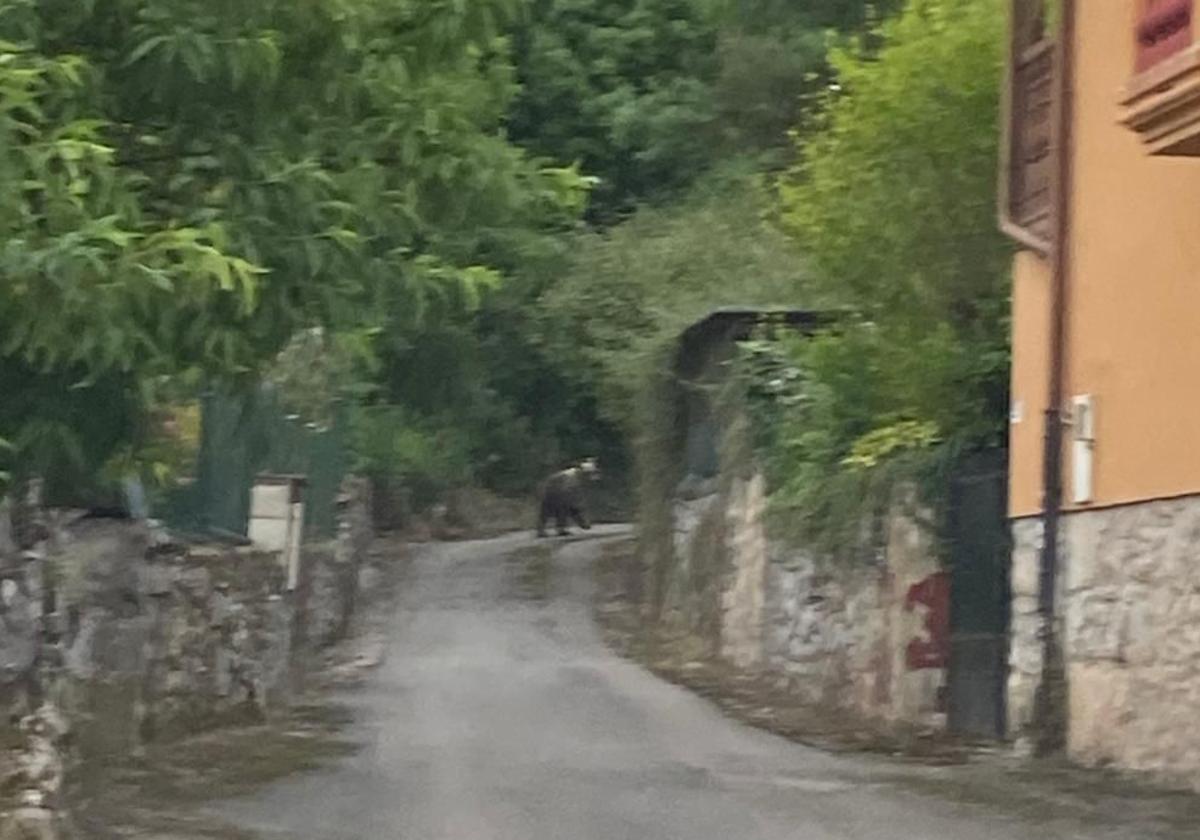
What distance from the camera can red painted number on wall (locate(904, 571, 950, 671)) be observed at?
15.1 metres

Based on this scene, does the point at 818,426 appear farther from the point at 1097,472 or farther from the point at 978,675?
the point at 1097,472

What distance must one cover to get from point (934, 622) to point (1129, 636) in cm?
327

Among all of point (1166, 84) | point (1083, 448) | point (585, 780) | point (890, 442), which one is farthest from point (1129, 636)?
point (890, 442)

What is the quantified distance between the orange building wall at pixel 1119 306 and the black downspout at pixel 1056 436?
68 mm

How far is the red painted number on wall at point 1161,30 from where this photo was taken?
1021 centimetres

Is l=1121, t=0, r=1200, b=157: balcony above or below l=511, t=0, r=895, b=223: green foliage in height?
below

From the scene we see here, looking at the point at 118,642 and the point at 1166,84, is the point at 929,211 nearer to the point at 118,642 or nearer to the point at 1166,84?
the point at 1166,84

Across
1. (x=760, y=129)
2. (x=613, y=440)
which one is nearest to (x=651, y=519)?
(x=760, y=129)

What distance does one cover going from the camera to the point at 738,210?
104 ft

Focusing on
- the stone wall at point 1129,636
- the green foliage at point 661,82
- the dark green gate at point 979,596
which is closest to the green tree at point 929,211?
the dark green gate at point 979,596

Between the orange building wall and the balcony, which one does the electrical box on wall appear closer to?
the orange building wall

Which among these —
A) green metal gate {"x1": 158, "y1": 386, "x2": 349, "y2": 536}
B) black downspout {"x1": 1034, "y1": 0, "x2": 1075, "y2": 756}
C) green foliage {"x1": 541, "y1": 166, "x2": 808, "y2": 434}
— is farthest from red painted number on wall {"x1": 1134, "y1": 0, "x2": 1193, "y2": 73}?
green foliage {"x1": 541, "y1": 166, "x2": 808, "y2": 434}

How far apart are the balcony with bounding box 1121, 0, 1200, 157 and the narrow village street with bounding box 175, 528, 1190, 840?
3.08 meters

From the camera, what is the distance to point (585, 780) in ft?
38.2
